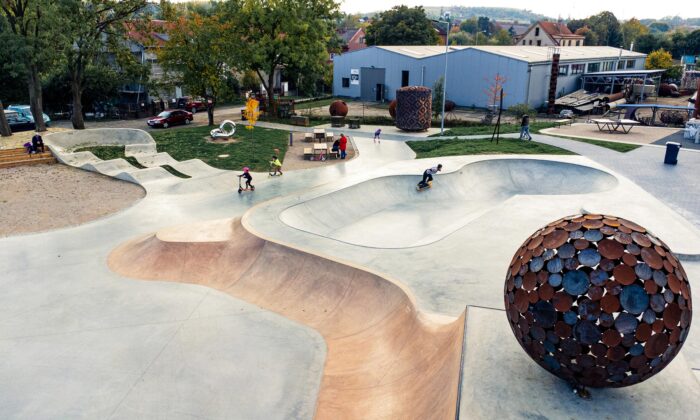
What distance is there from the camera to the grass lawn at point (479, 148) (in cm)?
2361

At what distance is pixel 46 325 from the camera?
10.5 metres

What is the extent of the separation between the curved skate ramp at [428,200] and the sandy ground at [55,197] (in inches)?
319

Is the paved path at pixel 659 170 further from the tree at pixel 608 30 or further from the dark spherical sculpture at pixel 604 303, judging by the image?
the tree at pixel 608 30

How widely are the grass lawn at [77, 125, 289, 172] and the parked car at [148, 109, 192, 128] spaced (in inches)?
183

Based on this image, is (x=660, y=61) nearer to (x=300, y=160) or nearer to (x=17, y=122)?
(x=300, y=160)

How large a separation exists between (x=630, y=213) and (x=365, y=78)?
42433mm

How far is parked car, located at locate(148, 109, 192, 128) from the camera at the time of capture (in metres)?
37.0

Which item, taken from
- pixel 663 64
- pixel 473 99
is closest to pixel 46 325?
pixel 473 99

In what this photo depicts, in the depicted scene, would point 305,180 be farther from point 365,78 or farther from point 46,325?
point 365,78

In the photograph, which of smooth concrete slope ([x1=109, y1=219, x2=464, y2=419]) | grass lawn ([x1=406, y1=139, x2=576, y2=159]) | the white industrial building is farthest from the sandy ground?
the white industrial building

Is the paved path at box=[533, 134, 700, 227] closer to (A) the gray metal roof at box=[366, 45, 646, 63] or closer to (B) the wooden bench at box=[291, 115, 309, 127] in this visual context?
(B) the wooden bench at box=[291, 115, 309, 127]

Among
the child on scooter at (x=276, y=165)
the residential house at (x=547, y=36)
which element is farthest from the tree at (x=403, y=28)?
the child on scooter at (x=276, y=165)

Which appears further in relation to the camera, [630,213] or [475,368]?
[630,213]

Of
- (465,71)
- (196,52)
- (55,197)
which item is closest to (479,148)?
(55,197)
